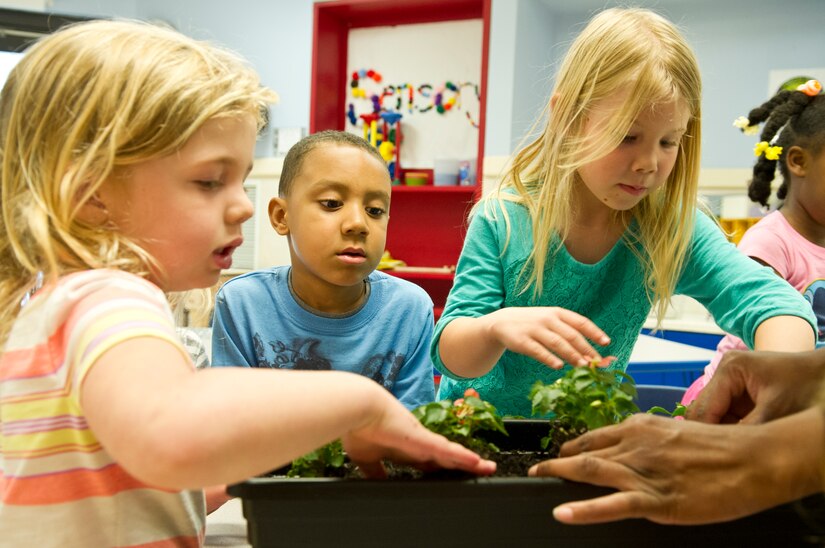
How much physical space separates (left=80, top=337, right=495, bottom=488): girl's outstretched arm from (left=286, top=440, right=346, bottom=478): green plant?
0.17 m

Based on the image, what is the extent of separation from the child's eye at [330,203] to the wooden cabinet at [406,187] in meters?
2.89

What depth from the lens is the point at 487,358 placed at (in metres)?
1.02

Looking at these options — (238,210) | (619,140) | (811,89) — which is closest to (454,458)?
(238,210)

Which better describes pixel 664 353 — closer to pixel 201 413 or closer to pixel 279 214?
pixel 279 214

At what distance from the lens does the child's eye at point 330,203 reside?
137cm

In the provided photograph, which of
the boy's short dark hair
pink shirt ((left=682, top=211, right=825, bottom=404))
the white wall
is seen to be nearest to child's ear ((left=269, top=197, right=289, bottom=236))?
the boy's short dark hair

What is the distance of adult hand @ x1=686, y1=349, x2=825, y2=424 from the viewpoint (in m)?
0.78

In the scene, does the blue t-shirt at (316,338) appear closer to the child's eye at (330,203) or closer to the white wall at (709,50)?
the child's eye at (330,203)

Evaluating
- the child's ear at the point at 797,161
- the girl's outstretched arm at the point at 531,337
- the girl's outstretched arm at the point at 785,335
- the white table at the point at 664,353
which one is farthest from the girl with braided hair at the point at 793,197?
the girl's outstretched arm at the point at 531,337

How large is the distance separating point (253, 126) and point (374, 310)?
697mm

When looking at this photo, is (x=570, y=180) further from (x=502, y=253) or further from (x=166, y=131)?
(x=166, y=131)

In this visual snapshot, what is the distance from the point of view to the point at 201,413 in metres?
0.49

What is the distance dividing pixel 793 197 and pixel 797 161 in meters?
0.13

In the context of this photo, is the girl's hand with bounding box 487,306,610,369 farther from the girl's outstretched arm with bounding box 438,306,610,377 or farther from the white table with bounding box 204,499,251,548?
the white table with bounding box 204,499,251,548
